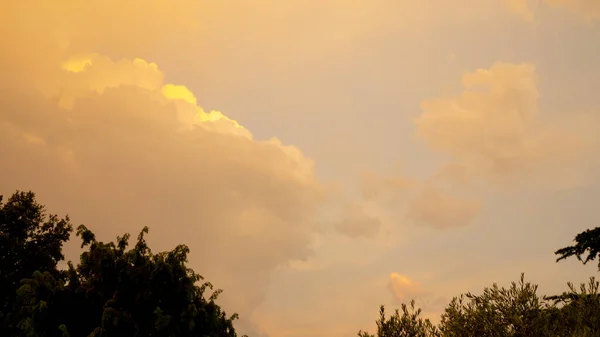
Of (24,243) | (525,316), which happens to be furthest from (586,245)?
(24,243)

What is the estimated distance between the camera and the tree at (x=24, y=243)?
33.0 metres

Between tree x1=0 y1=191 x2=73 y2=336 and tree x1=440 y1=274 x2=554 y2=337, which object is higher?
tree x1=0 y1=191 x2=73 y2=336

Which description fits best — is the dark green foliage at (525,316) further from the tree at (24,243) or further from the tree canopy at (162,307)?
the tree at (24,243)

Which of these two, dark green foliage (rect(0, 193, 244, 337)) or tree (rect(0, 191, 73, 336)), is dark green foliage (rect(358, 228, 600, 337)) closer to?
dark green foliage (rect(0, 193, 244, 337))

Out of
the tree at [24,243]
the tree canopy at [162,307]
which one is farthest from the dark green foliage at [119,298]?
Answer: the tree at [24,243]

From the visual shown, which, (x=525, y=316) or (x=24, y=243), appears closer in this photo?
(x=525, y=316)

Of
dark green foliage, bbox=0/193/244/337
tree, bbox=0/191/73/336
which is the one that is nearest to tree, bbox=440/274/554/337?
dark green foliage, bbox=0/193/244/337

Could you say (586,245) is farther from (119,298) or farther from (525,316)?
(119,298)

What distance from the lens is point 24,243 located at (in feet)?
117

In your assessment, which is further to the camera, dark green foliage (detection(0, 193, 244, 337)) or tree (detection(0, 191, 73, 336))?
tree (detection(0, 191, 73, 336))

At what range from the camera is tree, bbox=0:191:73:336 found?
3300cm

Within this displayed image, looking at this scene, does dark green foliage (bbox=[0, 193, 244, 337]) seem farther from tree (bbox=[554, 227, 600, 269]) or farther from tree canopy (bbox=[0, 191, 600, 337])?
tree (bbox=[554, 227, 600, 269])

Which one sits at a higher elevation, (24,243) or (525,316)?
(24,243)

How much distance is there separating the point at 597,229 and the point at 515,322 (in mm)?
7362
